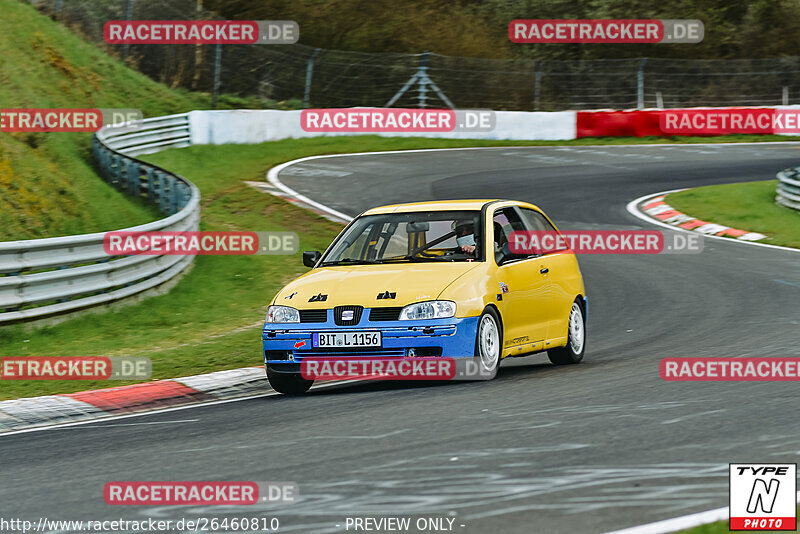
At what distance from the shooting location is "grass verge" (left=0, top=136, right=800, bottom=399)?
11453 millimetres

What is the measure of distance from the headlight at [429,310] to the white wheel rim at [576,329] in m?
2.30

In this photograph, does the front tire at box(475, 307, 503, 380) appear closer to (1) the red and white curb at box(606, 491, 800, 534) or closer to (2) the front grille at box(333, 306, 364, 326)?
(2) the front grille at box(333, 306, 364, 326)

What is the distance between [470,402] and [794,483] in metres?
3.09

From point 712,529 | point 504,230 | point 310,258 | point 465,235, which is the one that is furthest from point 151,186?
point 712,529

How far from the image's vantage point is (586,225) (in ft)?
67.6

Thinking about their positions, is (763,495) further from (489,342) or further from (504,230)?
(504,230)

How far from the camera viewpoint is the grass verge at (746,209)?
20.4 metres

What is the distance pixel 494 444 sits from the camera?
6.60 metres

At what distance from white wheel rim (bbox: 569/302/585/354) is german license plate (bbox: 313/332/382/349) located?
2.67 m

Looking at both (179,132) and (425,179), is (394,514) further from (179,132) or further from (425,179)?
(179,132)

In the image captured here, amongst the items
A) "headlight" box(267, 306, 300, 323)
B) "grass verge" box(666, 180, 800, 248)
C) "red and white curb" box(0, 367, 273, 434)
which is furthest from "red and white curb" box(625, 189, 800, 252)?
"headlight" box(267, 306, 300, 323)

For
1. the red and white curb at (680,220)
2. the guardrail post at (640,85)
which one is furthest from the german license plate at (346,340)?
the guardrail post at (640,85)

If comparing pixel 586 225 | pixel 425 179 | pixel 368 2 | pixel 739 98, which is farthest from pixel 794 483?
pixel 368 2

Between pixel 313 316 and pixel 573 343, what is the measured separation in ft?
9.72
